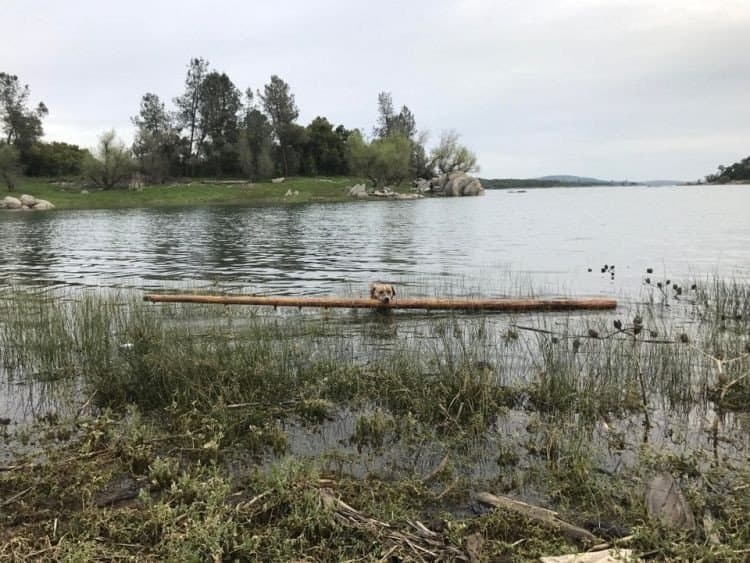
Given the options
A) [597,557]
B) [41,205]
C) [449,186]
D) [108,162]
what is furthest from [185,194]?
[597,557]

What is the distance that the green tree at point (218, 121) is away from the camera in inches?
4284

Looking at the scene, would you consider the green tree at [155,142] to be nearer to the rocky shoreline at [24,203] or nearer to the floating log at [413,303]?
the rocky shoreline at [24,203]

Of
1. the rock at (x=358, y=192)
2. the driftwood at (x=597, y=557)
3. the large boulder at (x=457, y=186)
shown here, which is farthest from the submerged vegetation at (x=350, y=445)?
the large boulder at (x=457, y=186)

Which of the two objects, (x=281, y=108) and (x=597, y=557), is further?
(x=281, y=108)

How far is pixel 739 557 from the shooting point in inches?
161

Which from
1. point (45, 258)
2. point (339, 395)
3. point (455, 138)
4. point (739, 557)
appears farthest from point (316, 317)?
point (455, 138)

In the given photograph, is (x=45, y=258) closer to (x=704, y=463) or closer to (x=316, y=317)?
(x=316, y=317)

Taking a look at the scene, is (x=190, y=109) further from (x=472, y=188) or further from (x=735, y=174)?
(x=735, y=174)

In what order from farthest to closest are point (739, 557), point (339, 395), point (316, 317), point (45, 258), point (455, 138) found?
1. point (455, 138)
2. point (45, 258)
3. point (316, 317)
4. point (339, 395)
5. point (739, 557)

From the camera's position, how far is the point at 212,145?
109125mm

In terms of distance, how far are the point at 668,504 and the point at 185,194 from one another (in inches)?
3582

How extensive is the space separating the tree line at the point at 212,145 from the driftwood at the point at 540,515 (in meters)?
97.4

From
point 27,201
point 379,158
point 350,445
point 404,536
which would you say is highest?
point 379,158

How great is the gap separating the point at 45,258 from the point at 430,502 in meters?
27.8
